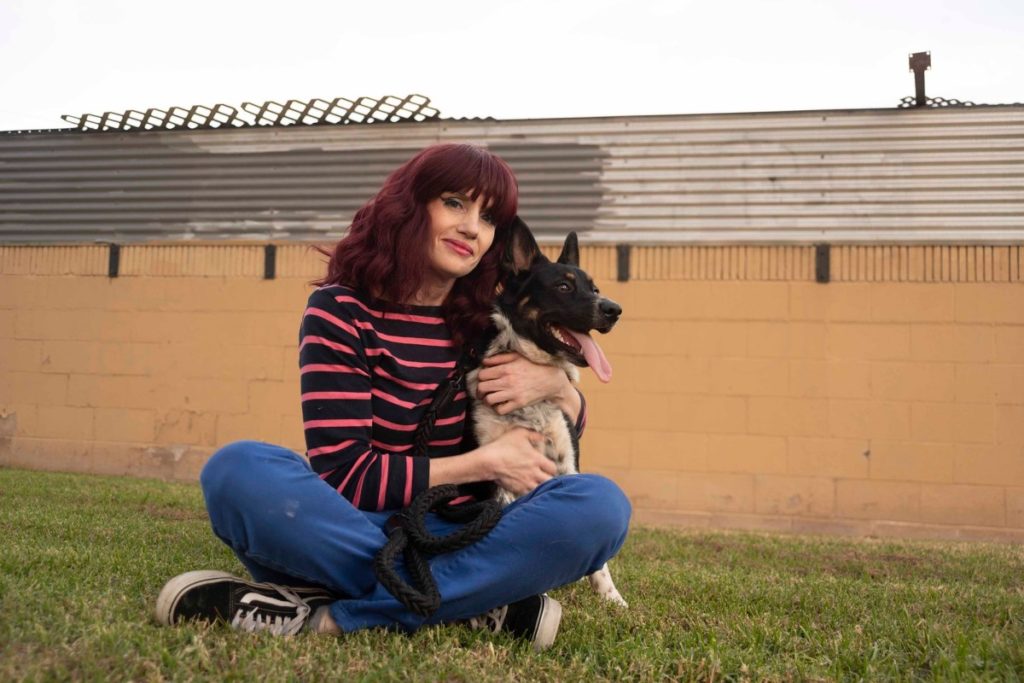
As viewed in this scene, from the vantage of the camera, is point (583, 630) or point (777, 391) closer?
point (583, 630)

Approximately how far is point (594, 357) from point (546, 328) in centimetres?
19

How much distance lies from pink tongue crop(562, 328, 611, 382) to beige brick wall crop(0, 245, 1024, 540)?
434 cm

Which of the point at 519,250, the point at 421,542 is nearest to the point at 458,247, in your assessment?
the point at 519,250

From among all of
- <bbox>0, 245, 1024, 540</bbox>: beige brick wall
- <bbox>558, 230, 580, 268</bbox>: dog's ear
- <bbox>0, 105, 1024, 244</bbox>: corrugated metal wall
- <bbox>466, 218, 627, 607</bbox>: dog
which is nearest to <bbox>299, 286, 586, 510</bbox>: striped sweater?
<bbox>466, 218, 627, 607</bbox>: dog

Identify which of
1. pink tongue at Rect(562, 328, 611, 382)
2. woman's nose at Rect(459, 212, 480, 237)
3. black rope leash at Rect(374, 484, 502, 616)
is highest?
woman's nose at Rect(459, 212, 480, 237)

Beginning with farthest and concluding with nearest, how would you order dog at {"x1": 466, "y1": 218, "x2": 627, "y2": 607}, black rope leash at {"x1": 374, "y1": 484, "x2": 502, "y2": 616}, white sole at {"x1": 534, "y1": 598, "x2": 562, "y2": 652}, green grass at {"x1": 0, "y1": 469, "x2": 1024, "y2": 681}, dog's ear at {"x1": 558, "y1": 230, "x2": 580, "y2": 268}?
dog's ear at {"x1": 558, "y1": 230, "x2": 580, "y2": 268} → dog at {"x1": 466, "y1": 218, "x2": 627, "y2": 607} → white sole at {"x1": 534, "y1": 598, "x2": 562, "y2": 652} → black rope leash at {"x1": 374, "y1": 484, "x2": 502, "y2": 616} → green grass at {"x1": 0, "y1": 469, "x2": 1024, "y2": 681}

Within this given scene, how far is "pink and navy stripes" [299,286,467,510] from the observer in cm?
235

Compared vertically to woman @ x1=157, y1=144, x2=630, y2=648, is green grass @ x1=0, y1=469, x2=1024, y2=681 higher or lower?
lower

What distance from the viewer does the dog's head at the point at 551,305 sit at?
292cm

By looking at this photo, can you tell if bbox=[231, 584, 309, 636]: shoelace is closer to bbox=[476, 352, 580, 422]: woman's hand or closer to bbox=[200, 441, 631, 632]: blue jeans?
bbox=[200, 441, 631, 632]: blue jeans

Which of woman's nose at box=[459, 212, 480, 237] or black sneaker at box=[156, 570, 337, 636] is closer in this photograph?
black sneaker at box=[156, 570, 337, 636]

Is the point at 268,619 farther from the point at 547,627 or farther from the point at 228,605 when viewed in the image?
the point at 547,627

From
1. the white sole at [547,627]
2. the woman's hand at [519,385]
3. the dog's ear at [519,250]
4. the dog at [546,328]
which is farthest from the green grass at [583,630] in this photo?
the dog's ear at [519,250]

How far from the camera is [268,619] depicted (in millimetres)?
2154
